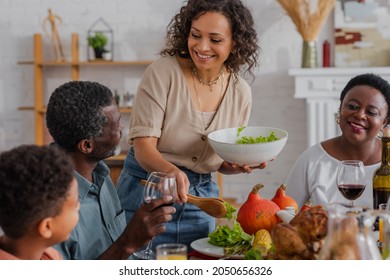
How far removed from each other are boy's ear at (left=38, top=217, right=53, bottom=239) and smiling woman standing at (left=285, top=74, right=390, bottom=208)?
116 cm

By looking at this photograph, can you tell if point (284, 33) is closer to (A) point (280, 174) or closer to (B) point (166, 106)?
(A) point (280, 174)

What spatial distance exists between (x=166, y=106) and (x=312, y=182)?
0.56m

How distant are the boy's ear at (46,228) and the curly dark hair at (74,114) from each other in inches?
18.9

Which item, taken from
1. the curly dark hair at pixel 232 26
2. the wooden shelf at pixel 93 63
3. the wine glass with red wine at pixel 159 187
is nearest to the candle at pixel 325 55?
the wooden shelf at pixel 93 63

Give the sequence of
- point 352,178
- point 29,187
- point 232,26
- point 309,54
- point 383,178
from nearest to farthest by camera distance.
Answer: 1. point 29,187
2. point 352,178
3. point 383,178
4. point 232,26
5. point 309,54

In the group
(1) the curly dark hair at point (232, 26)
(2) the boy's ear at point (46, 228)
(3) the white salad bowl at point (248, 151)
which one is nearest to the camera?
(2) the boy's ear at point (46, 228)

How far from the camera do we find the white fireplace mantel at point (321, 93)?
4.59 m

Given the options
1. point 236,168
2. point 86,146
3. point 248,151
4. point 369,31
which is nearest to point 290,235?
point 86,146

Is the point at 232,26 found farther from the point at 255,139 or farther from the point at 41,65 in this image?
the point at 41,65

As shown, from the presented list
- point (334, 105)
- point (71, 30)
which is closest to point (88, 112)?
point (334, 105)

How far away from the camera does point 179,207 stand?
2248 millimetres

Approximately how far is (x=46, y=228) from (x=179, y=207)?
1.02 metres

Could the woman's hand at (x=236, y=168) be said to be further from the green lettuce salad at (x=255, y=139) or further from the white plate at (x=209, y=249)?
the white plate at (x=209, y=249)

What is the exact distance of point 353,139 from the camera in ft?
7.34
